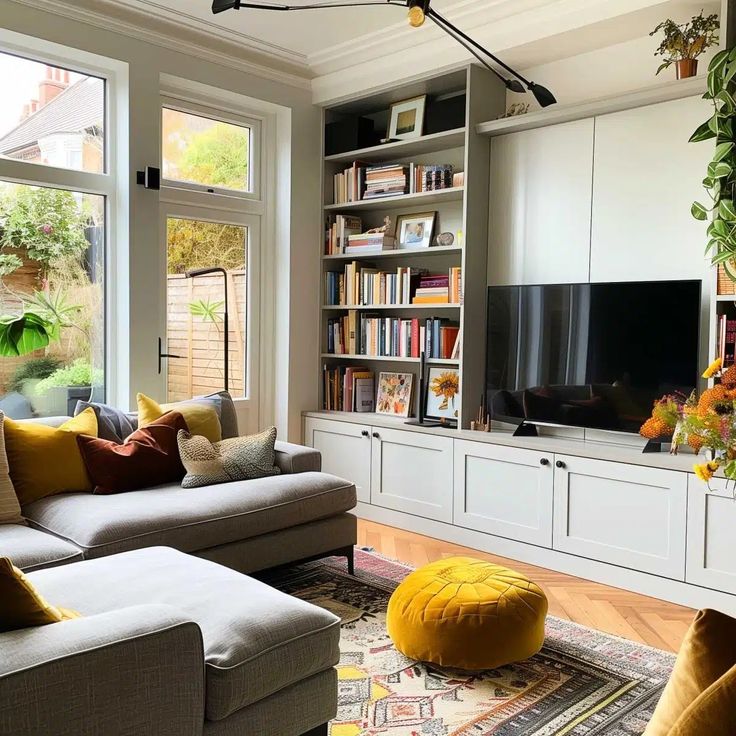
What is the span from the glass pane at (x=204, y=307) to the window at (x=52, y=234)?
1.50ft

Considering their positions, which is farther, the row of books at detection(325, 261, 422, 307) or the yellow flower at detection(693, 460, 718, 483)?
the row of books at detection(325, 261, 422, 307)

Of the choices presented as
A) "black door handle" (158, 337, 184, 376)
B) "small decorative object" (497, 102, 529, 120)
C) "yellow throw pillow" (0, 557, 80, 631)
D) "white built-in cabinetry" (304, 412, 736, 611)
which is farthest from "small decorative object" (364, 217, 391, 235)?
"yellow throw pillow" (0, 557, 80, 631)

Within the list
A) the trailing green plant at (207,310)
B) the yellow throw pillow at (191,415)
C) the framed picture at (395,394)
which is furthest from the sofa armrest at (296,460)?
the trailing green plant at (207,310)

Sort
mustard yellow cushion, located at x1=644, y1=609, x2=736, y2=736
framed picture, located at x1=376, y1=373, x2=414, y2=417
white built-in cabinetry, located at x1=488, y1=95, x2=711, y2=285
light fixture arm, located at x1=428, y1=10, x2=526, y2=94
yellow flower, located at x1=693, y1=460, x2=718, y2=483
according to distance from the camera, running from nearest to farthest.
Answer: mustard yellow cushion, located at x1=644, y1=609, x2=736, y2=736 < yellow flower, located at x1=693, y1=460, x2=718, y2=483 < light fixture arm, located at x1=428, y1=10, x2=526, y2=94 < white built-in cabinetry, located at x1=488, y1=95, x2=711, y2=285 < framed picture, located at x1=376, y1=373, x2=414, y2=417

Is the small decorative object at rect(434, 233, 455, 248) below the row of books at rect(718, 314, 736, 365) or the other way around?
the other way around

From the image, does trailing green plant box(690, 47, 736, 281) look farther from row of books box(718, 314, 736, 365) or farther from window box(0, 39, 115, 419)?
window box(0, 39, 115, 419)

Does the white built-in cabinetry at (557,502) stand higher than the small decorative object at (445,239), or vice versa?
the small decorative object at (445,239)

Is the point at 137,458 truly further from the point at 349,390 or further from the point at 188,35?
the point at 188,35

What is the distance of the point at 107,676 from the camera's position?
5.18 ft

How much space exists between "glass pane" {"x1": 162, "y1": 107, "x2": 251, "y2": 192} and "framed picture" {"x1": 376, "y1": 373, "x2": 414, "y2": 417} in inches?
61.8

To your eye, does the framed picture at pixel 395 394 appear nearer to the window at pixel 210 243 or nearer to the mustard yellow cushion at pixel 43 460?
the window at pixel 210 243

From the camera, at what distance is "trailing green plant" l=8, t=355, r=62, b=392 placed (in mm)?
4059

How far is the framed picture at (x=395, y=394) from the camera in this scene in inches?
196

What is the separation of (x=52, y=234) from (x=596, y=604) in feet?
10.8
